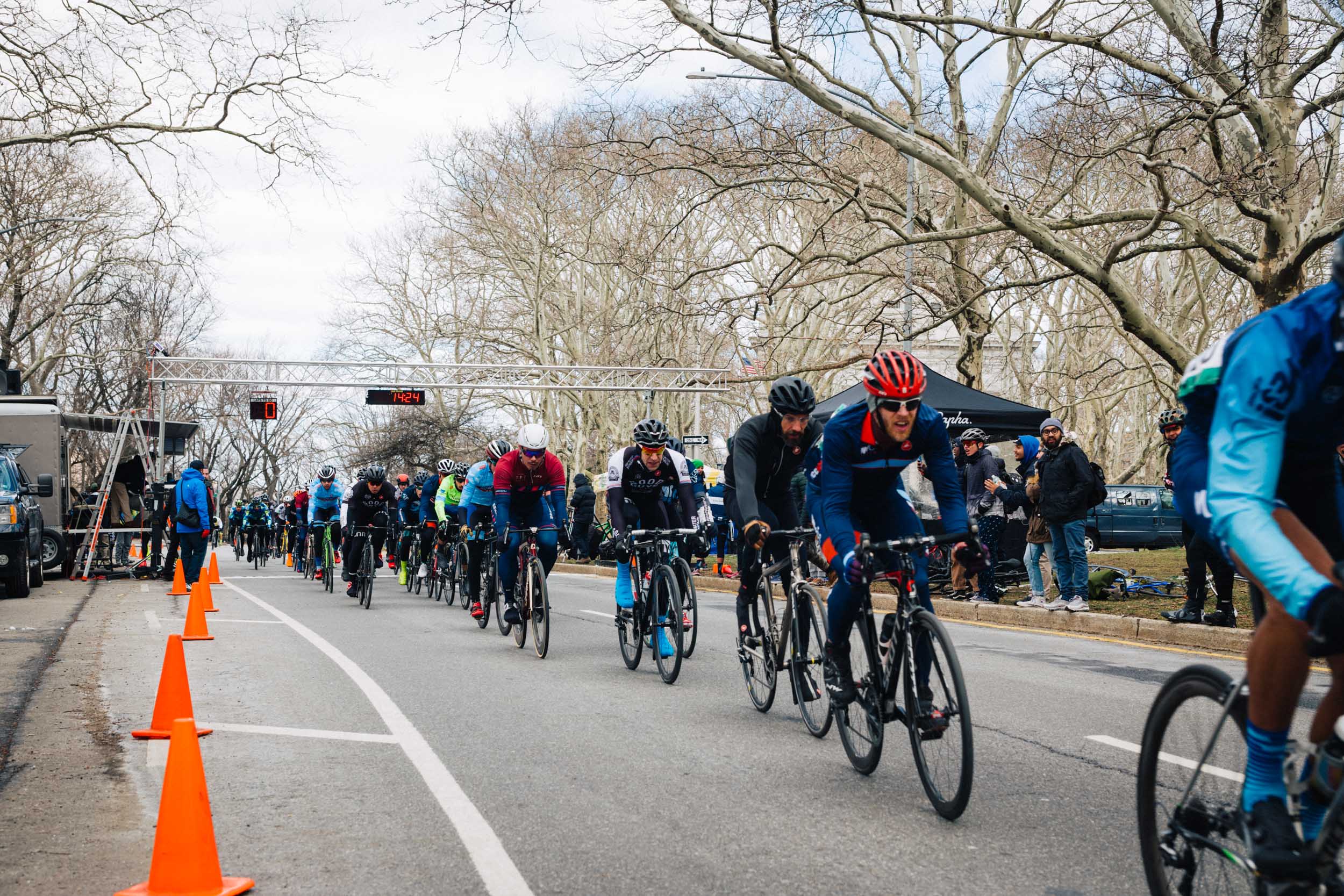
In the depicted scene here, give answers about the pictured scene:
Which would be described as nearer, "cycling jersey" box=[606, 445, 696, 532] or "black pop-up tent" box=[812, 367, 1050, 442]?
"cycling jersey" box=[606, 445, 696, 532]

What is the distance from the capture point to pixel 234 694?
9.02 meters

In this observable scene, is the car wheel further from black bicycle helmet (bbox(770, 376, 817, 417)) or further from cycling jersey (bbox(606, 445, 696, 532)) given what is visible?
black bicycle helmet (bbox(770, 376, 817, 417))

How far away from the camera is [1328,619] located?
2.64 m

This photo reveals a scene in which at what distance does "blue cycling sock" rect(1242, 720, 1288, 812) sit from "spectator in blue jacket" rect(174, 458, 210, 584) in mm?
18346

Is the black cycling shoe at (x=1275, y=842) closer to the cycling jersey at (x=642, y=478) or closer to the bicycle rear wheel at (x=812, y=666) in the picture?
the bicycle rear wheel at (x=812, y=666)

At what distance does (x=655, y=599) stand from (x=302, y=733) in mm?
2887

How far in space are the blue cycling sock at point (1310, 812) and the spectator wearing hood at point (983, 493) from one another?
12189 mm

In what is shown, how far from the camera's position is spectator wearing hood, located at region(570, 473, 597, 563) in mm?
26094

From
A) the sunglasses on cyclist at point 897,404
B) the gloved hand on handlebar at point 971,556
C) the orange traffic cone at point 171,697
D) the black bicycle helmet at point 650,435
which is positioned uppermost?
the black bicycle helmet at point 650,435

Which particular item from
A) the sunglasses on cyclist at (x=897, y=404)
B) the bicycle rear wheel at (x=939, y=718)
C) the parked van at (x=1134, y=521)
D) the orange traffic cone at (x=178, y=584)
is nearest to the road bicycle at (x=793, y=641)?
the bicycle rear wheel at (x=939, y=718)

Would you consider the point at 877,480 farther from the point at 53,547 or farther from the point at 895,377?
the point at 53,547

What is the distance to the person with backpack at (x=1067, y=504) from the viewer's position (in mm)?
13258

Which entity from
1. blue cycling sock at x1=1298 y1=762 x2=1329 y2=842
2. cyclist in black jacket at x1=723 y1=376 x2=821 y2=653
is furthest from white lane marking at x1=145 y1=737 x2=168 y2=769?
blue cycling sock at x1=1298 y1=762 x2=1329 y2=842

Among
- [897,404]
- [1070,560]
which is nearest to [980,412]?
[1070,560]
